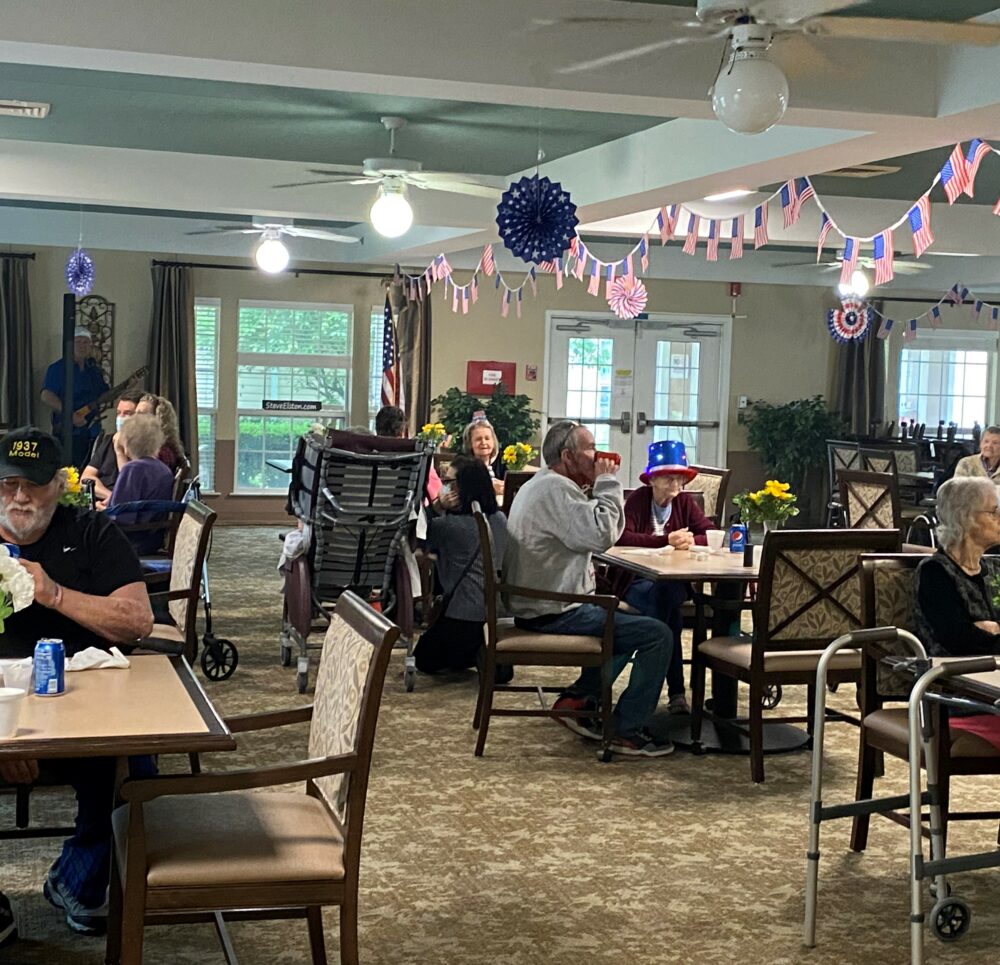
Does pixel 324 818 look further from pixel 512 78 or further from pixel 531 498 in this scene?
pixel 512 78

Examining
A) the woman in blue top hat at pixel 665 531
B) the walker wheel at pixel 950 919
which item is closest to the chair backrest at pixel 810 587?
the woman in blue top hat at pixel 665 531

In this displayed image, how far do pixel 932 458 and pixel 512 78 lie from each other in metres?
9.55

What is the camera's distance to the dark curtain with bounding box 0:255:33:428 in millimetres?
13008

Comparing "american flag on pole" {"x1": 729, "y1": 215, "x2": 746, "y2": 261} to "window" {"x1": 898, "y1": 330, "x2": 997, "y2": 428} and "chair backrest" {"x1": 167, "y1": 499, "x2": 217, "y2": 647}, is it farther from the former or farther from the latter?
"window" {"x1": 898, "y1": 330, "x2": 997, "y2": 428}

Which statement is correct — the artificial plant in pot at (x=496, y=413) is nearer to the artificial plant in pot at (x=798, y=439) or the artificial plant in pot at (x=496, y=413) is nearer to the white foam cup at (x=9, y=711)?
the artificial plant in pot at (x=798, y=439)

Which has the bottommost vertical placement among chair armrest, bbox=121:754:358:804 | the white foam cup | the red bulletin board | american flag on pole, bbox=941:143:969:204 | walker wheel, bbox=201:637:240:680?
walker wheel, bbox=201:637:240:680

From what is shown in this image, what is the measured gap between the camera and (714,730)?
5805 mm

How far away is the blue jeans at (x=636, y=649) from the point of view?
5.55 metres

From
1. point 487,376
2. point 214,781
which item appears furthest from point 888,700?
point 487,376

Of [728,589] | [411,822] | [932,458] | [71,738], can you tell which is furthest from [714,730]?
[932,458]

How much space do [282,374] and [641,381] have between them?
12.8 feet

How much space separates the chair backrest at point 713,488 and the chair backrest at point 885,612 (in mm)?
3067

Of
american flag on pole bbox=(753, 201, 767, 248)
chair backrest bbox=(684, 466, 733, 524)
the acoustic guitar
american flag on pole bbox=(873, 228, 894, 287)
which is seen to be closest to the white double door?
the acoustic guitar

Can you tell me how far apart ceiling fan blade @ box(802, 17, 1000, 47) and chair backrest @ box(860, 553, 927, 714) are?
1567 millimetres
